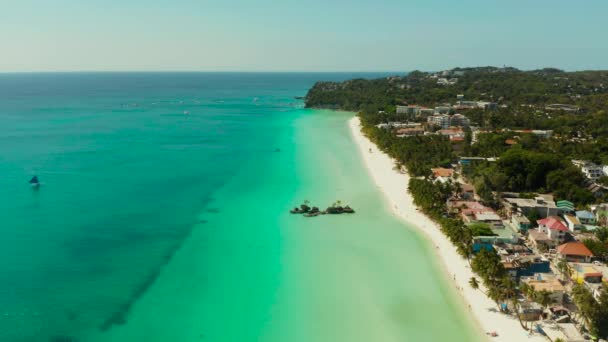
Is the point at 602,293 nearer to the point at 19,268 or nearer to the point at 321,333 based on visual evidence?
the point at 321,333

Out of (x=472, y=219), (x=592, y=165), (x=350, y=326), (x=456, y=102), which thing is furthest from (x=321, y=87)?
(x=350, y=326)

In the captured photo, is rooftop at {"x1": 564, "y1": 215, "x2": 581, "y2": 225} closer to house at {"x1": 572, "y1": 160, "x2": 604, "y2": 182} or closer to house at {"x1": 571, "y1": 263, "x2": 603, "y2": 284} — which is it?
house at {"x1": 571, "y1": 263, "x2": 603, "y2": 284}

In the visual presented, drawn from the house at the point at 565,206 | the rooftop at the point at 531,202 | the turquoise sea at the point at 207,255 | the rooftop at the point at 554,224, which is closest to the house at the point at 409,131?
the turquoise sea at the point at 207,255

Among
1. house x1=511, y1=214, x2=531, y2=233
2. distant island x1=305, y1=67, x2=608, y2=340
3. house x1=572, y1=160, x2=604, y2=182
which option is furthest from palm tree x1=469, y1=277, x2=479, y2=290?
house x1=572, y1=160, x2=604, y2=182

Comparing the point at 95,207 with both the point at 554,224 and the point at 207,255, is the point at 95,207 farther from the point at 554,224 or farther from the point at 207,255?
the point at 554,224

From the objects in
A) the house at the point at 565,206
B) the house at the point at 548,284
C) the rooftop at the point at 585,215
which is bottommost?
the house at the point at 548,284

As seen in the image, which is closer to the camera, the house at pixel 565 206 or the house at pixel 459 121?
the house at pixel 565 206

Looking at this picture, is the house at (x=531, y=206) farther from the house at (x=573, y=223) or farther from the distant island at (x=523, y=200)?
the house at (x=573, y=223)

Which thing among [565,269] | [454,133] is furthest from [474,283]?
[454,133]
